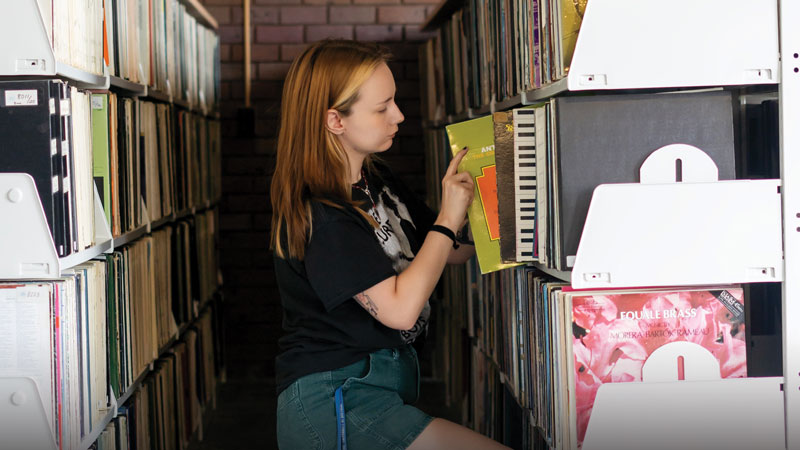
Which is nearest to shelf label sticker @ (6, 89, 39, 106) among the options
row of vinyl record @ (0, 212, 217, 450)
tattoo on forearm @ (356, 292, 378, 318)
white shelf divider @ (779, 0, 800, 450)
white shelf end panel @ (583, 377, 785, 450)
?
row of vinyl record @ (0, 212, 217, 450)

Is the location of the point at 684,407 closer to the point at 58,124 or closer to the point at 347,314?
the point at 347,314

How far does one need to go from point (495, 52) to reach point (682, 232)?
3.22 ft

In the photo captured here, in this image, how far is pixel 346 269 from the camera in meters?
1.60

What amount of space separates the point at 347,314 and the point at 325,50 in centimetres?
58

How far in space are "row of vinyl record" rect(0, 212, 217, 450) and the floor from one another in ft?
2.25

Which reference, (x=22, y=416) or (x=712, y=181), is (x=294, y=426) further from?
(x=712, y=181)

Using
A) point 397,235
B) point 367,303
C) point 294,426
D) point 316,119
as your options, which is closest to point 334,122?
point 316,119

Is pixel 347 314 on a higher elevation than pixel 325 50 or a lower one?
lower

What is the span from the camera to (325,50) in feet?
5.89

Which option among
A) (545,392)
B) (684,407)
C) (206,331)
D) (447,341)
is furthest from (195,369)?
(684,407)

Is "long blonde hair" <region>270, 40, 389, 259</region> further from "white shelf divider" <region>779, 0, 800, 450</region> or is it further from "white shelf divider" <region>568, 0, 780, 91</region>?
"white shelf divider" <region>779, 0, 800, 450</region>

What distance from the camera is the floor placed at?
3.11 m

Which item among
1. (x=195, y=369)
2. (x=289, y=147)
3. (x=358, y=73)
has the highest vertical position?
(x=358, y=73)

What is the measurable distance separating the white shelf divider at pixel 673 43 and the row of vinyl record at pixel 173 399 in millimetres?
1348
